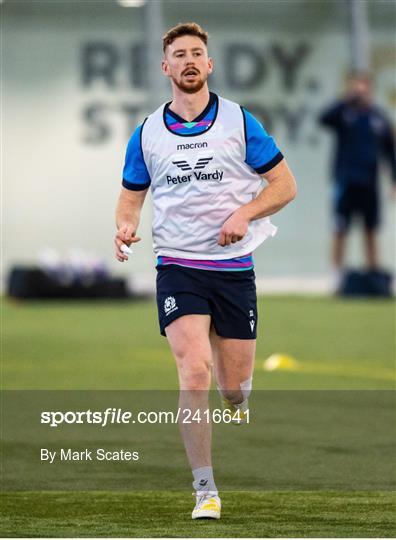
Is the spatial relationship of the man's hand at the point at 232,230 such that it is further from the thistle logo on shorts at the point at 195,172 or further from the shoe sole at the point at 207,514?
the shoe sole at the point at 207,514

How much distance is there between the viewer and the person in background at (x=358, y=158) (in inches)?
763

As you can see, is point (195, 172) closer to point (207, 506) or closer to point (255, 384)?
point (207, 506)

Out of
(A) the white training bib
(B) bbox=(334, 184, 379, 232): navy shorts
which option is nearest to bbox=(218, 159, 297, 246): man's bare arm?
(A) the white training bib

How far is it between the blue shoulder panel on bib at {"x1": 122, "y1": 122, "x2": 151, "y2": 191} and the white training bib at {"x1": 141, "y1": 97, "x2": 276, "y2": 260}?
3 centimetres

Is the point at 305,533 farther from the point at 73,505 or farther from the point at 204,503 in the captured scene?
the point at 73,505

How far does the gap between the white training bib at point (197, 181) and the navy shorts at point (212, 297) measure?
0.27 feet

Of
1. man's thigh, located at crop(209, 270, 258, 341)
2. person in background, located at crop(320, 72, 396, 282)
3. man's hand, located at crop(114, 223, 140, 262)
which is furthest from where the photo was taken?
person in background, located at crop(320, 72, 396, 282)

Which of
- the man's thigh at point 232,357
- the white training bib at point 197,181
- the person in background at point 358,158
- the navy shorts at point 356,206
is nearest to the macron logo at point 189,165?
the white training bib at point 197,181

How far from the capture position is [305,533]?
5598 millimetres

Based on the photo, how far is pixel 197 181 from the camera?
245 inches

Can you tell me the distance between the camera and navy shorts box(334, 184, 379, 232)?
779 inches

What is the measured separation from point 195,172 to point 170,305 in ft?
1.72

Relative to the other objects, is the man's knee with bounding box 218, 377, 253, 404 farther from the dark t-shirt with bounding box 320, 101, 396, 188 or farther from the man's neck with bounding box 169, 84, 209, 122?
the dark t-shirt with bounding box 320, 101, 396, 188

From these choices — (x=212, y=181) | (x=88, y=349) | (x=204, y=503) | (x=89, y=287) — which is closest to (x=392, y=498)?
(x=204, y=503)
